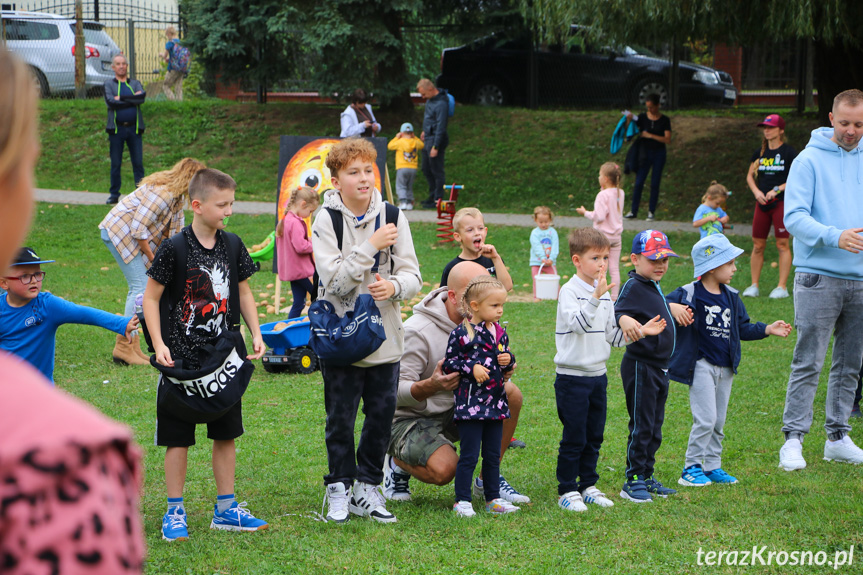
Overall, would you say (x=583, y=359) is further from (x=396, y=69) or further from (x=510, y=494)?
(x=396, y=69)

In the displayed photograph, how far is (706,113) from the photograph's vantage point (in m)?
22.0

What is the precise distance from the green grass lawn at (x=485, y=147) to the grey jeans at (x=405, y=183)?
1350 mm

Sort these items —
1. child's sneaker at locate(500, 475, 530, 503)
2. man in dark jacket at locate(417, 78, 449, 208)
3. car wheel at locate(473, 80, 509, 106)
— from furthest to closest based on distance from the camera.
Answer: car wheel at locate(473, 80, 509, 106) → man in dark jacket at locate(417, 78, 449, 208) → child's sneaker at locate(500, 475, 530, 503)

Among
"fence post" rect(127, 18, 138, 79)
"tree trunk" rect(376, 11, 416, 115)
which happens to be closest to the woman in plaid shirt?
"tree trunk" rect(376, 11, 416, 115)

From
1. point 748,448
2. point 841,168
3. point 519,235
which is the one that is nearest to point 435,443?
point 748,448

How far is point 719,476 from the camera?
5.69m

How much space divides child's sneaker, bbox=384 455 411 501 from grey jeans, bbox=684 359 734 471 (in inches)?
71.1

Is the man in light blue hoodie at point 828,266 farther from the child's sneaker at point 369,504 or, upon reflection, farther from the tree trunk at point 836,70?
the tree trunk at point 836,70

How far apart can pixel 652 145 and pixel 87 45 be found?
15.3 m

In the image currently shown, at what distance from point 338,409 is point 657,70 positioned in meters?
20.6

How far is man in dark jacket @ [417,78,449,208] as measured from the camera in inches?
706

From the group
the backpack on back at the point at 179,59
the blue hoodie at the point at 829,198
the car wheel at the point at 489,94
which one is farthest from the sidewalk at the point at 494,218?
the blue hoodie at the point at 829,198

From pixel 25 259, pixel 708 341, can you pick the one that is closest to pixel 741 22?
pixel 708 341

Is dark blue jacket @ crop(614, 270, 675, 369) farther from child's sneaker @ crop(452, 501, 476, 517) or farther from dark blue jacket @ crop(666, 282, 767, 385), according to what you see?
child's sneaker @ crop(452, 501, 476, 517)
